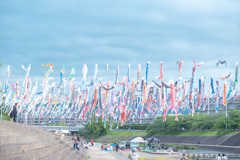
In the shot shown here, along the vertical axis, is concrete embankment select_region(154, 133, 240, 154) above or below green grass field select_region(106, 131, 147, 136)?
above

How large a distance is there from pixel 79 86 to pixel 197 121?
28.7 m

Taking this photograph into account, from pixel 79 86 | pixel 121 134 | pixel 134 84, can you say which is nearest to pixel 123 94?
pixel 134 84

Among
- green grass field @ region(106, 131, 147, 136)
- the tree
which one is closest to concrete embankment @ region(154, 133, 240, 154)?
the tree

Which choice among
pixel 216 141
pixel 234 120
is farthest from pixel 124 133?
pixel 216 141

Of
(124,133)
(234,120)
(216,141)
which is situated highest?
(234,120)

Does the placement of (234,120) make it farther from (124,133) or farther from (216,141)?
(124,133)

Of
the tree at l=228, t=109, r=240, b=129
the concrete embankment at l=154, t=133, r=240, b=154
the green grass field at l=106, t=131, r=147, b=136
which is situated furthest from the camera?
the green grass field at l=106, t=131, r=147, b=136

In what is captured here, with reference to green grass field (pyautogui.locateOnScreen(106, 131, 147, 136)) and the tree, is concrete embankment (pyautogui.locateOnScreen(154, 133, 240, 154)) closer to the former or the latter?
the tree

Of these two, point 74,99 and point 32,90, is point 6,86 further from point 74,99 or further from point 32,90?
point 74,99

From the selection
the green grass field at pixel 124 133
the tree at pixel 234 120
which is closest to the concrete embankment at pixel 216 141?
the tree at pixel 234 120

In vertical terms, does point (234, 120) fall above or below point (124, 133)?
above

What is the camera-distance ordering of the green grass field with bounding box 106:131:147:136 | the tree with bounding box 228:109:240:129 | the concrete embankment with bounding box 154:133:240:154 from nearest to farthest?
the concrete embankment with bounding box 154:133:240:154 → the tree with bounding box 228:109:240:129 → the green grass field with bounding box 106:131:147:136

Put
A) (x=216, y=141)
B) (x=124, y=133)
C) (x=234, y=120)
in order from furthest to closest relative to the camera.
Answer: (x=124, y=133) < (x=234, y=120) < (x=216, y=141)

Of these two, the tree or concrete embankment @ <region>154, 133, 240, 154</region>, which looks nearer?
concrete embankment @ <region>154, 133, 240, 154</region>
